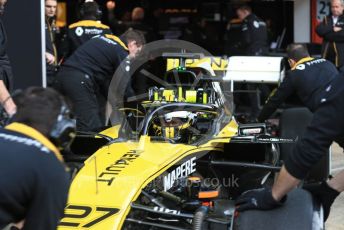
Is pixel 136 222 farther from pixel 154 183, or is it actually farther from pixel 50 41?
pixel 50 41

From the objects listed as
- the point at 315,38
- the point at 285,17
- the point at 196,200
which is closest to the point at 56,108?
the point at 196,200

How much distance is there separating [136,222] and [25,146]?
176cm

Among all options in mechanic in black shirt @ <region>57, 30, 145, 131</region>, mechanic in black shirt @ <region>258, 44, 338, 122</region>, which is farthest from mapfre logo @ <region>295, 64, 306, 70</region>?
mechanic in black shirt @ <region>57, 30, 145, 131</region>

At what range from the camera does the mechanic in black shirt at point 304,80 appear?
6688mm

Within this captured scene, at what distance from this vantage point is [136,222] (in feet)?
13.9

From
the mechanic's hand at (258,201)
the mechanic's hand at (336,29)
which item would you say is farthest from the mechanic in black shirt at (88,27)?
the mechanic's hand at (258,201)

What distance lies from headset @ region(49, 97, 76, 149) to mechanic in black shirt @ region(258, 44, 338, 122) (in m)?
4.26

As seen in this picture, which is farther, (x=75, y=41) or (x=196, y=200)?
(x=75, y=41)

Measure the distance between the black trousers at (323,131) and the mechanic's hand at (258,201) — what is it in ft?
1.36

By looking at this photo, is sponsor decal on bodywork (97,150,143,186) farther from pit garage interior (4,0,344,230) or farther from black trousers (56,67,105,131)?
pit garage interior (4,0,344,230)

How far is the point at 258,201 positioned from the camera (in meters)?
3.80

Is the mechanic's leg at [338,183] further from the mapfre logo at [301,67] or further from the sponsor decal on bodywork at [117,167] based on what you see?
the mapfre logo at [301,67]

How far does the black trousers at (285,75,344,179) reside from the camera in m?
3.21

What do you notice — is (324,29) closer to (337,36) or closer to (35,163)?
(337,36)
